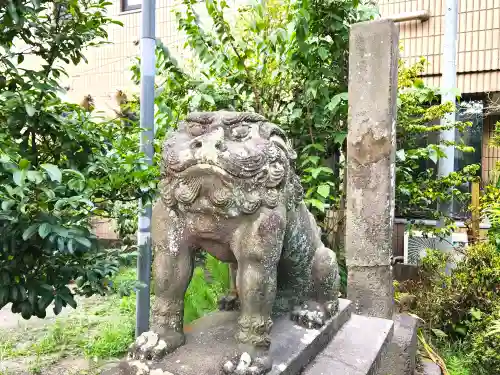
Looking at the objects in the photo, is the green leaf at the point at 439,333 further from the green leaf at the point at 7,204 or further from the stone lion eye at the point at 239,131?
the green leaf at the point at 7,204

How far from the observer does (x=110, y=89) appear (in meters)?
6.68

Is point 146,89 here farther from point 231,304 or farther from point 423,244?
point 423,244

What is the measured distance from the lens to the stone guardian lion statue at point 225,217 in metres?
1.52

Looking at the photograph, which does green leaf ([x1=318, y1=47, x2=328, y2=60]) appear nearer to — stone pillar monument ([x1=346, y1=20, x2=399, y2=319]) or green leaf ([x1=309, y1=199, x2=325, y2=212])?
stone pillar monument ([x1=346, y1=20, x2=399, y2=319])

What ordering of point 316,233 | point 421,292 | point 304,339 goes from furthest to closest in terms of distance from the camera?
point 421,292, point 316,233, point 304,339

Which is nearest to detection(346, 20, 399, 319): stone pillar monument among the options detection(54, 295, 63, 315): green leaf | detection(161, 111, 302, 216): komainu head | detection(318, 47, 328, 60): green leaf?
detection(318, 47, 328, 60): green leaf

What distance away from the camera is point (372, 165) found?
2979 mm

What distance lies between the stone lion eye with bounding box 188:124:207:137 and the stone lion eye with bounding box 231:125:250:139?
11 centimetres

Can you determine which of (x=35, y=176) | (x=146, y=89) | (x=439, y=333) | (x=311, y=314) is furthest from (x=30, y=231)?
(x=439, y=333)

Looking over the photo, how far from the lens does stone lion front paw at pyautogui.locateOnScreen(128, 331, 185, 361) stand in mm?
Result: 1572

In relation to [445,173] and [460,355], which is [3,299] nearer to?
[460,355]

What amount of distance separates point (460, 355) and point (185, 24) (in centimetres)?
346

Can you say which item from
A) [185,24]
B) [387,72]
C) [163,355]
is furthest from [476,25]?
[163,355]

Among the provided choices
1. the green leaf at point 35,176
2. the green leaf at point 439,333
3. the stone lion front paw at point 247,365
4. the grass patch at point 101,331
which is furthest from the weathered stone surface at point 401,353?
the green leaf at point 35,176
